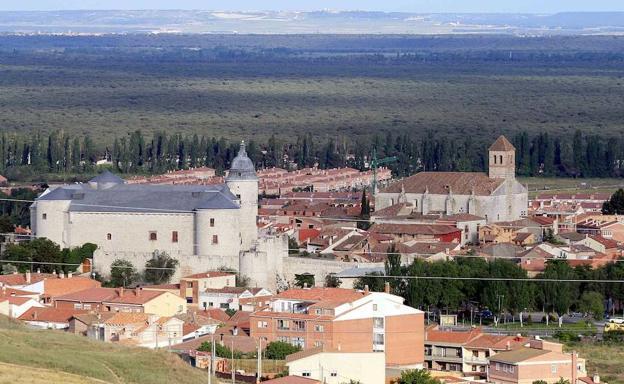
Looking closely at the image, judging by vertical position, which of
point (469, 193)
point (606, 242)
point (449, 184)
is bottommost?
point (606, 242)

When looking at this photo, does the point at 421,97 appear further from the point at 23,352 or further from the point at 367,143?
the point at 23,352

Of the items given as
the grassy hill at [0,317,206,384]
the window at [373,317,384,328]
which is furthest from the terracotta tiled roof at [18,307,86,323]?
the grassy hill at [0,317,206,384]

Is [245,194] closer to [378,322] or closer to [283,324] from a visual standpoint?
[283,324]

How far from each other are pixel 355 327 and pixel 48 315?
7.99m

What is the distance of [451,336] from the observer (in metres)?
46.2

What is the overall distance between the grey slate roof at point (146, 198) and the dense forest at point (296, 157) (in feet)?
113

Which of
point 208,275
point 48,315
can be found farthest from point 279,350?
point 208,275

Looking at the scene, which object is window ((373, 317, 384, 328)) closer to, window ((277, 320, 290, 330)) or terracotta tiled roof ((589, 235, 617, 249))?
window ((277, 320, 290, 330))

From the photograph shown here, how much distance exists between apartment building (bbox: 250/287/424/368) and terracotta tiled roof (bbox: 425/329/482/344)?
47cm

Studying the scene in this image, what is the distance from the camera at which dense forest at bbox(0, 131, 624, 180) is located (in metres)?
102

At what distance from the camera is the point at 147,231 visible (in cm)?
6059

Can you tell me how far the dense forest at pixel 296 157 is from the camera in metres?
102

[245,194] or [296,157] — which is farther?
[296,157]

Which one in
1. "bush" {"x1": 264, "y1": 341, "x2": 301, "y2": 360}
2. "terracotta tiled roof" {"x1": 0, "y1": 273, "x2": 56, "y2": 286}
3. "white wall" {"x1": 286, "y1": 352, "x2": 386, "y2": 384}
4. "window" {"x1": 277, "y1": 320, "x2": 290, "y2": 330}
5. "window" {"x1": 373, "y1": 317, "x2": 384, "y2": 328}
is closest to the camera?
"white wall" {"x1": 286, "y1": 352, "x2": 386, "y2": 384}
